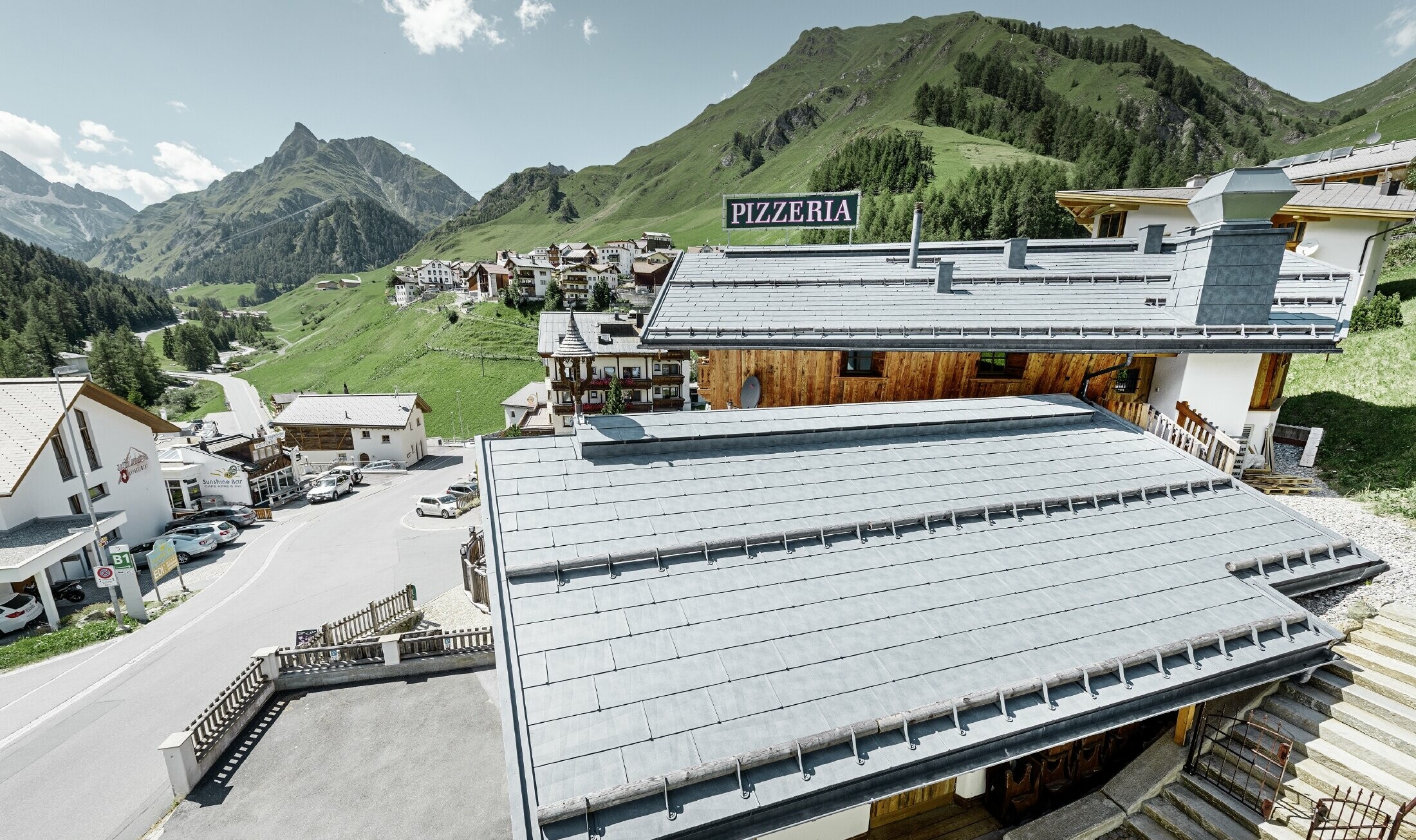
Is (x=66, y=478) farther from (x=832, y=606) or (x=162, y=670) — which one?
(x=832, y=606)

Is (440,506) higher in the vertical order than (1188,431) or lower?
lower

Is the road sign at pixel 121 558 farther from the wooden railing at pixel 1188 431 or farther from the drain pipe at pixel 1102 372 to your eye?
the wooden railing at pixel 1188 431

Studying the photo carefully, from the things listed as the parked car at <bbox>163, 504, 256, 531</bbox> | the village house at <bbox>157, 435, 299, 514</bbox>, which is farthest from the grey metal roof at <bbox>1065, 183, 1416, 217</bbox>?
the village house at <bbox>157, 435, 299, 514</bbox>

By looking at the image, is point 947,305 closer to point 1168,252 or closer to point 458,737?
point 1168,252

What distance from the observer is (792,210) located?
1859 centimetres

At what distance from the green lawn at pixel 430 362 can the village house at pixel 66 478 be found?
32.5 meters

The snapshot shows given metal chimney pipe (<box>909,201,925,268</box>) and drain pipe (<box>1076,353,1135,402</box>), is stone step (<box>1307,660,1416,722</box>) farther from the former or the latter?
metal chimney pipe (<box>909,201,925,268</box>)

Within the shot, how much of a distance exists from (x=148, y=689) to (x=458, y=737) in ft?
37.0

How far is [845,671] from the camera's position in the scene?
609cm

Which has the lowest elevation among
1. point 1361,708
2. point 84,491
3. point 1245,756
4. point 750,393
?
point 84,491

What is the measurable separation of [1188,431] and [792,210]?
1309 cm

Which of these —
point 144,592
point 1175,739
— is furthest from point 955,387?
point 144,592

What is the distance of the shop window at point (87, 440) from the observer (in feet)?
86.2

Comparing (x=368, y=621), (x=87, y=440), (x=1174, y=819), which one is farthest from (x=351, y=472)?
(x=1174, y=819)
